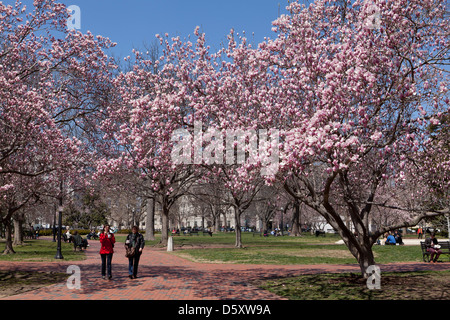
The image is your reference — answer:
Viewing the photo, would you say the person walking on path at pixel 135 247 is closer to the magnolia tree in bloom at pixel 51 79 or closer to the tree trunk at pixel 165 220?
the magnolia tree in bloom at pixel 51 79

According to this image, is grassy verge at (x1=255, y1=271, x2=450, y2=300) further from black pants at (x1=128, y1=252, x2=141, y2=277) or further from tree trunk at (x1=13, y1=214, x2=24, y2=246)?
tree trunk at (x1=13, y1=214, x2=24, y2=246)

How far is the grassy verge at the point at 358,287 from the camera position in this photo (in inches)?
403

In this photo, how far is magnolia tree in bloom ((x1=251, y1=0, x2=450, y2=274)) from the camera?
30.7 feet

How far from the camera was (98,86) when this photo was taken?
62.0 ft

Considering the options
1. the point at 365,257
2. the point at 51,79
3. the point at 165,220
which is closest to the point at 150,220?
the point at 165,220

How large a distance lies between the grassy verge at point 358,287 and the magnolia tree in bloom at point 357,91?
107 cm

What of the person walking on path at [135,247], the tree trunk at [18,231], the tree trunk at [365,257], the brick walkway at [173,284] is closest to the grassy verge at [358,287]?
the tree trunk at [365,257]

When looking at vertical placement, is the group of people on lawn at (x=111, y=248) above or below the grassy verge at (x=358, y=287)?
above

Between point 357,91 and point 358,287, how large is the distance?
5478 millimetres

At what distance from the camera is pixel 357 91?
31.2 ft

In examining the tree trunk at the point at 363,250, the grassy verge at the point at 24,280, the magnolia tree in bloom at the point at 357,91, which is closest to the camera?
the magnolia tree in bloom at the point at 357,91

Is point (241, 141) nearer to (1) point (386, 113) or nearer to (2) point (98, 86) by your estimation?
(1) point (386, 113)
